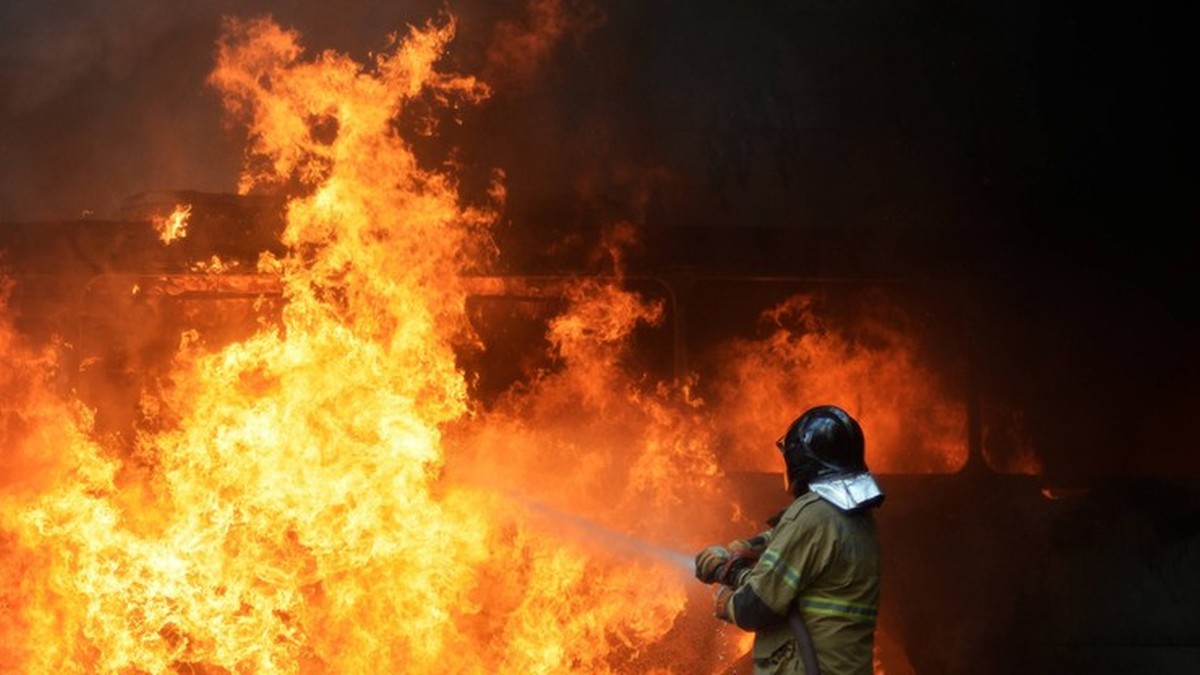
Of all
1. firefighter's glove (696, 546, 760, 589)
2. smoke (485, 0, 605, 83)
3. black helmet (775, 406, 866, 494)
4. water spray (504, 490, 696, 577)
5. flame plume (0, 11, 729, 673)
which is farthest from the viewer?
smoke (485, 0, 605, 83)

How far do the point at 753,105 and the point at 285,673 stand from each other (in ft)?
14.7

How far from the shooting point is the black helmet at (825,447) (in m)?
3.72

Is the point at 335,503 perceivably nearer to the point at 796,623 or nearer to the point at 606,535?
the point at 606,535

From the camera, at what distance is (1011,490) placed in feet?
19.5

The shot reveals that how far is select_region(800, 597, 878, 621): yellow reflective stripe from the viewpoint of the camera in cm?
360

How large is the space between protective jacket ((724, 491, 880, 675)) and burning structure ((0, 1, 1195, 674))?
1.83 metres

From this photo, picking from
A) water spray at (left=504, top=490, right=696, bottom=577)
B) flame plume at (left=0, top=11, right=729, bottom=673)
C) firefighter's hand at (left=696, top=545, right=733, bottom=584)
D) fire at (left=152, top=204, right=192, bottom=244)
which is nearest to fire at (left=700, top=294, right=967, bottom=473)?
flame plume at (left=0, top=11, right=729, bottom=673)

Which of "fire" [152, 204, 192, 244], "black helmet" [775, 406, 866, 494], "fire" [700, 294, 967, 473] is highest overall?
"fire" [152, 204, 192, 244]

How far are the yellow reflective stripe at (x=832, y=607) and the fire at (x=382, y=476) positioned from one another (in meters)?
2.03

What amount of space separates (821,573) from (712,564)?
0.45 metres

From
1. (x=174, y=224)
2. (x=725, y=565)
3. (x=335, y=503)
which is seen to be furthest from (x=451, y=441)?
(x=725, y=565)

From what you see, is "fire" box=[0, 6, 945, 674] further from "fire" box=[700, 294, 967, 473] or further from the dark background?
the dark background

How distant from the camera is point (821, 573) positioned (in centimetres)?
359

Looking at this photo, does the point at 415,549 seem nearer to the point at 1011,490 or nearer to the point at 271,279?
the point at 271,279
